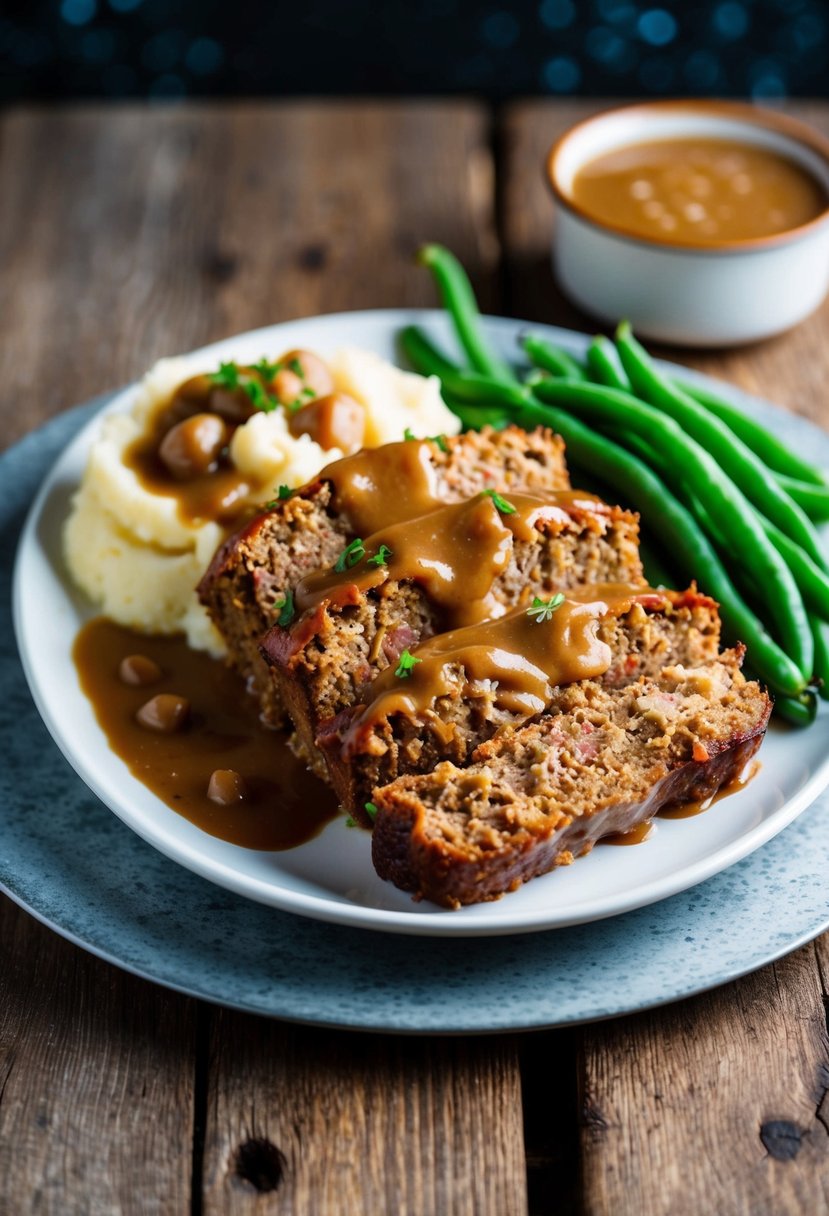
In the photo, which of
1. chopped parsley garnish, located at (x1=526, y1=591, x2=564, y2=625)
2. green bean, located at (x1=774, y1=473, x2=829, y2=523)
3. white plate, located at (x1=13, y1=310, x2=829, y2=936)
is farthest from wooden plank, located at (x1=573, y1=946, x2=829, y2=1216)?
green bean, located at (x1=774, y1=473, x2=829, y2=523)

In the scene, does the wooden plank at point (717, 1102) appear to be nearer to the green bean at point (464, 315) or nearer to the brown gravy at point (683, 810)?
the brown gravy at point (683, 810)

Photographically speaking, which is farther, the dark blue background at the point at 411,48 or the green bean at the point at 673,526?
the dark blue background at the point at 411,48

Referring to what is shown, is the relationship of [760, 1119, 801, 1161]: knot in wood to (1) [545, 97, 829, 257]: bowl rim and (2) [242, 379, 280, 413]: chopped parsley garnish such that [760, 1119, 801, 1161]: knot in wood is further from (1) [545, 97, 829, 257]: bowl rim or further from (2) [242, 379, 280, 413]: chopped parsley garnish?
(1) [545, 97, 829, 257]: bowl rim

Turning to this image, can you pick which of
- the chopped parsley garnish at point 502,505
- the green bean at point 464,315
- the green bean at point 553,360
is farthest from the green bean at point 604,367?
the chopped parsley garnish at point 502,505

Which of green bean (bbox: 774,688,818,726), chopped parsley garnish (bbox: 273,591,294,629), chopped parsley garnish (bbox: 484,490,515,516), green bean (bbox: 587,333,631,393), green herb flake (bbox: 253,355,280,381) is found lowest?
green bean (bbox: 774,688,818,726)

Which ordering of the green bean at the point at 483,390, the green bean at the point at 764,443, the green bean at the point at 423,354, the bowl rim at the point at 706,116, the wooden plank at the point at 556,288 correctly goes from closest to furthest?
the green bean at the point at 764,443 < the green bean at the point at 483,390 < the green bean at the point at 423,354 < the bowl rim at the point at 706,116 < the wooden plank at the point at 556,288

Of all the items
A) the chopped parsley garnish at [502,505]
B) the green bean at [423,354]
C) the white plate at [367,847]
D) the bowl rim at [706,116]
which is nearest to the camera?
the white plate at [367,847]

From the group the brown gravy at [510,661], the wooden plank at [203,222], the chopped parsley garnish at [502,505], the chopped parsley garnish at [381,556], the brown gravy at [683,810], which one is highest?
the chopped parsley garnish at [502,505]

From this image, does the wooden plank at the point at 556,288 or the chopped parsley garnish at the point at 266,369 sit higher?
the chopped parsley garnish at the point at 266,369
